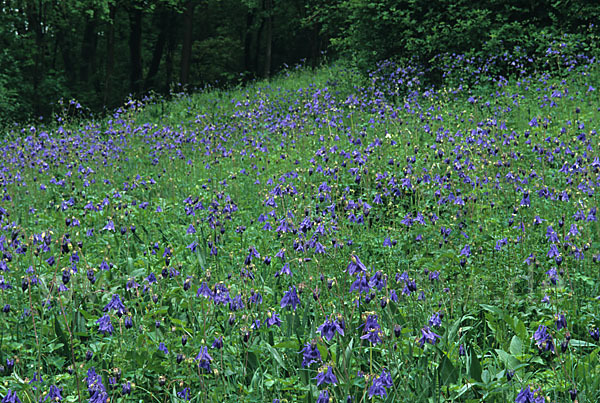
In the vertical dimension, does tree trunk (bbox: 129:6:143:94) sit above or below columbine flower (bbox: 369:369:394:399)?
above

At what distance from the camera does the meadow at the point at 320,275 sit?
252 cm

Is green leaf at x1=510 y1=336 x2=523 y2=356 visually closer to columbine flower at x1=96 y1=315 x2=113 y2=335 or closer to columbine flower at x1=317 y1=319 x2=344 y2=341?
columbine flower at x1=317 y1=319 x2=344 y2=341

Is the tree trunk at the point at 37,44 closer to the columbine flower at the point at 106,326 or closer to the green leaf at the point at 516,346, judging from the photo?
the columbine flower at the point at 106,326

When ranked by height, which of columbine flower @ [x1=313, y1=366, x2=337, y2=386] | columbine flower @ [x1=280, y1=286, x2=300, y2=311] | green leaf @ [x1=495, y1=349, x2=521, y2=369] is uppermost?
columbine flower @ [x1=280, y1=286, x2=300, y2=311]

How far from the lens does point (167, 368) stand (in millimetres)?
2822

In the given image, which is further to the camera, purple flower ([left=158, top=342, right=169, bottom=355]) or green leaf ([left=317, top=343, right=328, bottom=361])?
purple flower ([left=158, top=342, right=169, bottom=355])

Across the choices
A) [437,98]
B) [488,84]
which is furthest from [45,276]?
[488,84]

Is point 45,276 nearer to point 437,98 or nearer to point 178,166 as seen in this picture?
point 178,166

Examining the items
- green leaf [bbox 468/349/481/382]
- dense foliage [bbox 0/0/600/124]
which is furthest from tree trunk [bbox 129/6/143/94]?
green leaf [bbox 468/349/481/382]

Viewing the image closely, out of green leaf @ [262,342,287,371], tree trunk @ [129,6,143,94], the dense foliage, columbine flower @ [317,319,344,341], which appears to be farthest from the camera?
tree trunk @ [129,6,143,94]

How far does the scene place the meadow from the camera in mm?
2516

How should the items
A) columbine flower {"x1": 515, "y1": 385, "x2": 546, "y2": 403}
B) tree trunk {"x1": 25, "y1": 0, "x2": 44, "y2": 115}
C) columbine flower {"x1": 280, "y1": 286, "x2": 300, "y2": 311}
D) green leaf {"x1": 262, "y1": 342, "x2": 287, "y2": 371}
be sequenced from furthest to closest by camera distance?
tree trunk {"x1": 25, "y1": 0, "x2": 44, "y2": 115}
green leaf {"x1": 262, "y1": 342, "x2": 287, "y2": 371}
columbine flower {"x1": 280, "y1": 286, "x2": 300, "y2": 311}
columbine flower {"x1": 515, "y1": 385, "x2": 546, "y2": 403}

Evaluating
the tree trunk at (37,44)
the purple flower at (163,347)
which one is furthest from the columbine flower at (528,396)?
the tree trunk at (37,44)

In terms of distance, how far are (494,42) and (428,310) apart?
25.8 feet
